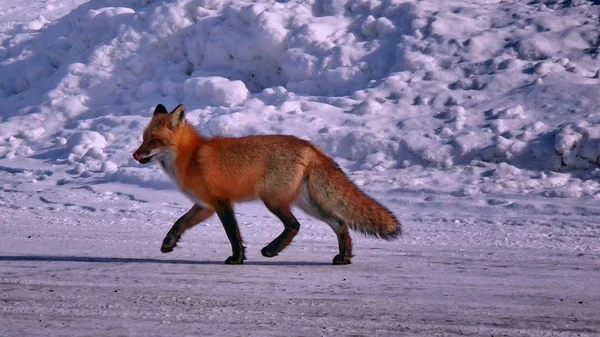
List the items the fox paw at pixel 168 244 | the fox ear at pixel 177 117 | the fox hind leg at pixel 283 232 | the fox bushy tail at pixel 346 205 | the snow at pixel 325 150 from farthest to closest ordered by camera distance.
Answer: the fox ear at pixel 177 117 → the fox paw at pixel 168 244 → the fox hind leg at pixel 283 232 → the fox bushy tail at pixel 346 205 → the snow at pixel 325 150

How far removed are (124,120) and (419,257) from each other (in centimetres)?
887

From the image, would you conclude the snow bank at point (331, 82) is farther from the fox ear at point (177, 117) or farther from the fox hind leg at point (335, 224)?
the fox ear at point (177, 117)

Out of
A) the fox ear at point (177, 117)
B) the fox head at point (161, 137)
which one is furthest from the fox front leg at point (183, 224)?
the fox ear at point (177, 117)

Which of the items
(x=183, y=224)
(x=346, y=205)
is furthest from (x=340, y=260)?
(x=183, y=224)

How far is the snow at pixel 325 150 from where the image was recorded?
5.58 m

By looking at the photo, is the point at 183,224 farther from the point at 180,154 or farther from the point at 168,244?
the point at 180,154

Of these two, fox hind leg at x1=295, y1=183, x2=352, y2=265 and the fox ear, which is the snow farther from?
the fox ear

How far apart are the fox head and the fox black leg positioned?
0.81 metres

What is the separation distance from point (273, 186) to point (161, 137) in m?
1.23

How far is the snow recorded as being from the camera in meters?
5.58

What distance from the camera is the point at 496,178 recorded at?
11.4 metres

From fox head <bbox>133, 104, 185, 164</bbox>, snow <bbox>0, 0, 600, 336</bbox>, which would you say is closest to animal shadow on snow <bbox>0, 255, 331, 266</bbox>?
snow <bbox>0, 0, 600, 336</bbox>

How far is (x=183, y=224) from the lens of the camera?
7828mm

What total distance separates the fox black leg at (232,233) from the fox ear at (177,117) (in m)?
0.99
